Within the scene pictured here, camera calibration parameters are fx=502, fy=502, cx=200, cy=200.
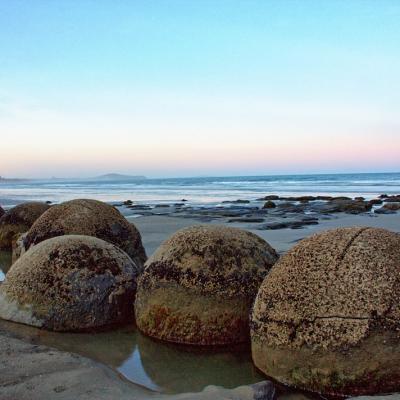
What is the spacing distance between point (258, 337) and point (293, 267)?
23.0 inches

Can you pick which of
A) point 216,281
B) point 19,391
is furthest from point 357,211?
point 19,391

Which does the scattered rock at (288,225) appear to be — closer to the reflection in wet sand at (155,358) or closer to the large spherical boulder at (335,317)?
the reflection in wet sand at (155,358)

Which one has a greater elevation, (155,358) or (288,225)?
(288,225)

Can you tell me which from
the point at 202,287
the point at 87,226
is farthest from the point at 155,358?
the point at 87,226

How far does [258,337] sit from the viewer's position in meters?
3.75

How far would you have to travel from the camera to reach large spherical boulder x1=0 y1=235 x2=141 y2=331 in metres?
4.81

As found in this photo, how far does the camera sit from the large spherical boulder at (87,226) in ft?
21.8

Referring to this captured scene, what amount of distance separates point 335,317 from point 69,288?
2631mm

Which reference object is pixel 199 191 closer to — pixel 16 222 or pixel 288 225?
pixel 288 225

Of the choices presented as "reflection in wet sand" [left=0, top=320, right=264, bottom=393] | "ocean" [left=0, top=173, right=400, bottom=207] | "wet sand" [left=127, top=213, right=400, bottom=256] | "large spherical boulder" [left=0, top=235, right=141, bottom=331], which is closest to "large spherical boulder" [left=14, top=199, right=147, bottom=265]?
"large spherical boulder" [left=0, top=235, right=141, bottom=331]

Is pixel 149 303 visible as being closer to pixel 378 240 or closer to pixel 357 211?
pixel 378 240

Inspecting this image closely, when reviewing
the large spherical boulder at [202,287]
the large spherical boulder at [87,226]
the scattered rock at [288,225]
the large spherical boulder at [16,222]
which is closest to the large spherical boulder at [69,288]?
the large spherical boulder at [202,287]

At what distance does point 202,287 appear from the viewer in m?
4.42

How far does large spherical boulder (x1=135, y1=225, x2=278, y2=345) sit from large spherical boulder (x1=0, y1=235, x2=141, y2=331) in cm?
36
